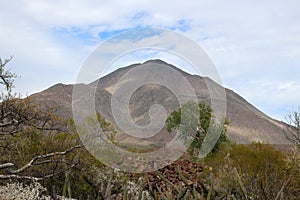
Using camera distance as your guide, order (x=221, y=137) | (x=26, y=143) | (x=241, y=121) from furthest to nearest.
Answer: (x=241, y=121) < (x=221, y=137) < (x=26, y=143)

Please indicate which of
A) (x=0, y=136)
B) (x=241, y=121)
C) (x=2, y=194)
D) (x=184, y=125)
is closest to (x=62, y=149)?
(x=0, y=136)

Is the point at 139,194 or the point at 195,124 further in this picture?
the point at 195,124

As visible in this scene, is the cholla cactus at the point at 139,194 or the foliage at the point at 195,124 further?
the foliage at the point at 195,124

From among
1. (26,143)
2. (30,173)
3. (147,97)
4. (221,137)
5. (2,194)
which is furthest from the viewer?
(147,97)

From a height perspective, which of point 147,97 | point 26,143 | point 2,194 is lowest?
point 2,194

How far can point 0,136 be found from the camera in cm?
1438

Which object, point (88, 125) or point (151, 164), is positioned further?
point (151, 164)

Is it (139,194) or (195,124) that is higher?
(195,124)

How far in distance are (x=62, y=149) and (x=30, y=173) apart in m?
1.79

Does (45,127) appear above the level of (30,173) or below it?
above

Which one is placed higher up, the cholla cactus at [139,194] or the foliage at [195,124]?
the foliage at [195,124]

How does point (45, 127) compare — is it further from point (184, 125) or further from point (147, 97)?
Answer: point (147, 97)

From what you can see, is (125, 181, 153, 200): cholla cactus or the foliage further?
the foliage

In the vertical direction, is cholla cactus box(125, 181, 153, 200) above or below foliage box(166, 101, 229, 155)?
below
